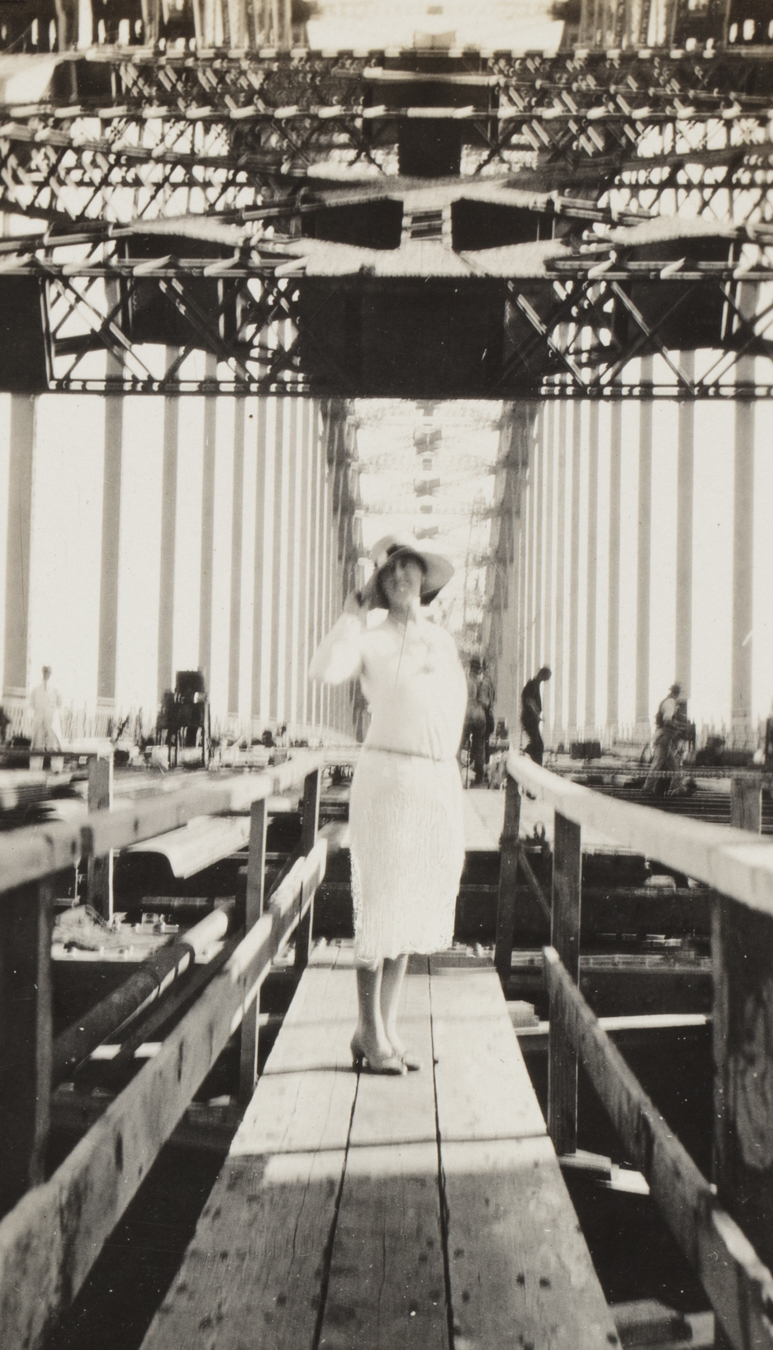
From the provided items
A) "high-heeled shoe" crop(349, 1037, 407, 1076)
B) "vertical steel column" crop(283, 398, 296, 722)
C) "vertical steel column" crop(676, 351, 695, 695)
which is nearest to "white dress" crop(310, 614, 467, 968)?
"high-heeled shoe" crop(349, 1037, 407, 1076)

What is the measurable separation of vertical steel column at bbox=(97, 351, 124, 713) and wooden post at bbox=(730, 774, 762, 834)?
7574 millimetres

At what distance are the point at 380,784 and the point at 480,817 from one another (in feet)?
22.8

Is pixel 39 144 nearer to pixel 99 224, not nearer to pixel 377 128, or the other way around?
pixel 99 224

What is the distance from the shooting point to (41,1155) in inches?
58.0

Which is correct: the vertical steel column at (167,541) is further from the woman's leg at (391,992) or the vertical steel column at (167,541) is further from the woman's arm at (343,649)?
the woman's arm at (343,649)

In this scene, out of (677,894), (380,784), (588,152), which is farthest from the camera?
(588,152)

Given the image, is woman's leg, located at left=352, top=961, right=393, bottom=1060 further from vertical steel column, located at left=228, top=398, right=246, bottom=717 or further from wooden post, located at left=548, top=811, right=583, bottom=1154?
vertical steel column, located at left=228, top=398, right=246, bottom=717

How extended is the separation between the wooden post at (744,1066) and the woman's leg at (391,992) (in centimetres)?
134

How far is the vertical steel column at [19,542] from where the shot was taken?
632 centimetres

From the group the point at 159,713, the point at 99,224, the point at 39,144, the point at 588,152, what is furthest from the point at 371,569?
the point at 159,713

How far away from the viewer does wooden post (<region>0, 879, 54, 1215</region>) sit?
4.55 ft

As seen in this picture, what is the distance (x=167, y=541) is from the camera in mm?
19625

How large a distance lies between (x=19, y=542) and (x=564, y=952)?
290 inches

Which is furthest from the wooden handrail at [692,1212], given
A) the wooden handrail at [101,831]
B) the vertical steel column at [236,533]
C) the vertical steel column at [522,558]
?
the vertical steel column at [522,558]
